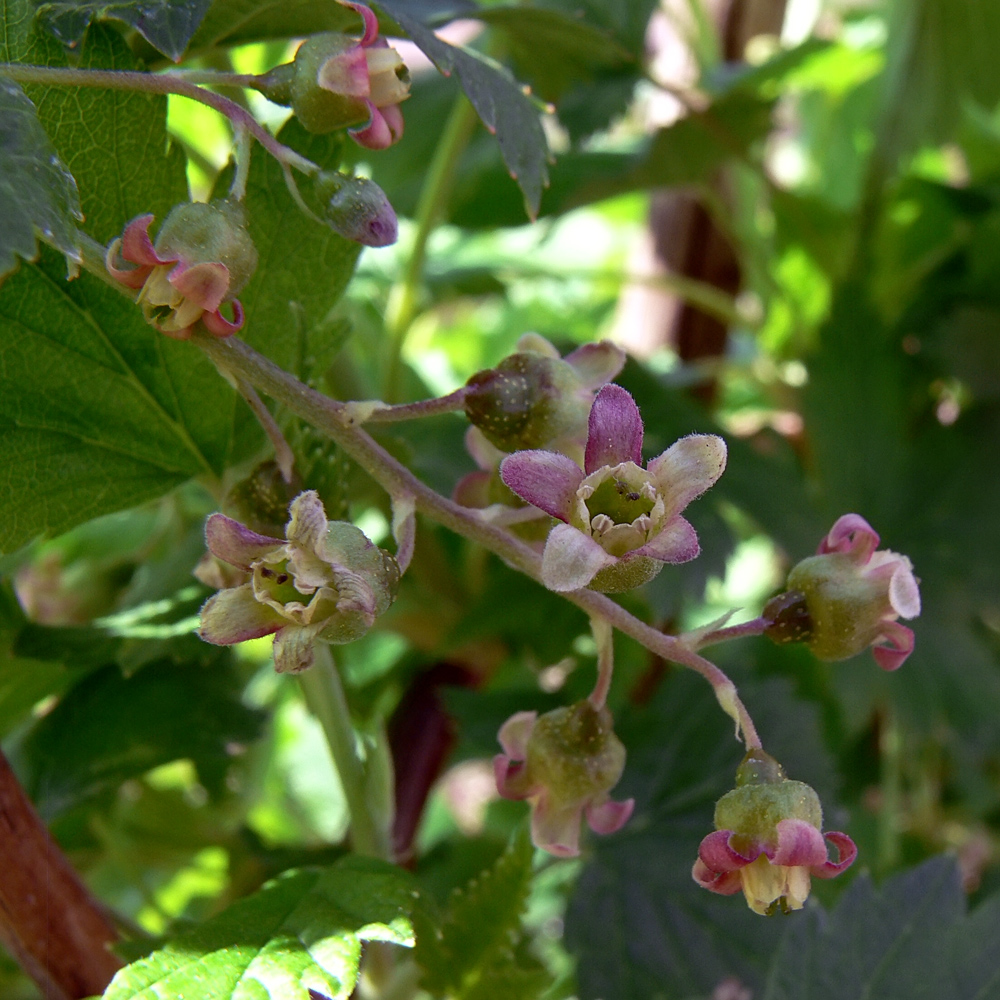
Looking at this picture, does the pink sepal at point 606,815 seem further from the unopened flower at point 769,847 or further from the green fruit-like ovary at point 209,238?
the green fruit-like ovary at point 209,238

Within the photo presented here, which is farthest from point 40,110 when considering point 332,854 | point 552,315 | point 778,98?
point 552,315

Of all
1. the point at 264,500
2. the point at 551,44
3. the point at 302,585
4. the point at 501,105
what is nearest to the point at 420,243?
the point at 551,44

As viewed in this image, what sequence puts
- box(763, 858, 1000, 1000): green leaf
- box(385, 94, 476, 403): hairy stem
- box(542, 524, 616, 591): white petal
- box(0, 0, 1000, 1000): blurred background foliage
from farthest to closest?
box(385, 94, 476, 403): hairy stem
box(0, 0, 1000, 1000): blurred background foliage
box(763, 858, 1000, 1000): green leaf
box(542, 524, 616, 591): white petal

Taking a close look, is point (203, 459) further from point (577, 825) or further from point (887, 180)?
point (887, 180)

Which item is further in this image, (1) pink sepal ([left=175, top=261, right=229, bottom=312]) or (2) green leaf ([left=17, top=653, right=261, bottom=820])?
(2) green leaf ([left=17, top=653, right=261, bottom=820])

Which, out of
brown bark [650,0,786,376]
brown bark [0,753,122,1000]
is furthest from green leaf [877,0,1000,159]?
brown bark [0,753,122,1000]

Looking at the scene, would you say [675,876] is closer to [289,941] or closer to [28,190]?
[289,941]

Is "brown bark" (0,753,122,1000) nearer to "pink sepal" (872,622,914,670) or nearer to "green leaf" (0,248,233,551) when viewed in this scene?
"green leaf" (0,248,233,551)
